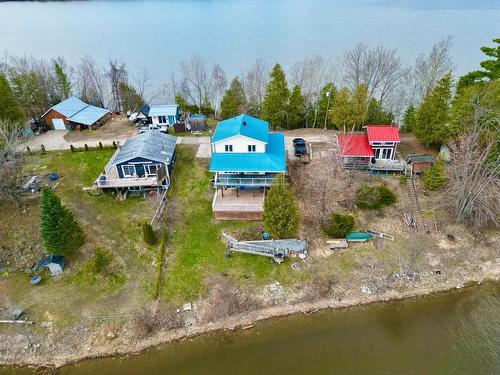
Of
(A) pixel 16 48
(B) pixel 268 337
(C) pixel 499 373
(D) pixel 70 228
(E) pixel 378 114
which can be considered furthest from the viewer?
(A) pixel 16 48

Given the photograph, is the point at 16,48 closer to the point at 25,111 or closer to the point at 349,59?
the point at 25,111

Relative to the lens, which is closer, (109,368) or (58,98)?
(109,368)

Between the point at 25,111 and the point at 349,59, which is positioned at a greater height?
the point at 349,59

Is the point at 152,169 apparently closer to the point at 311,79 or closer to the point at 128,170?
the point at 128,170

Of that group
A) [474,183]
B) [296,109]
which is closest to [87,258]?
A: [296,109]

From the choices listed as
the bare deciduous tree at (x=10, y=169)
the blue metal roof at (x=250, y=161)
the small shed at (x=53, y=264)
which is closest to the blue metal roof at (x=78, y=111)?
the bare deciduous tree at (x=10, y=169)

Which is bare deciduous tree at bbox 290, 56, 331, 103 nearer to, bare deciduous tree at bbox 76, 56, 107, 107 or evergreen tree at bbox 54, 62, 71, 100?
bare deciduous tree at bbox 76, 56, 107, 107

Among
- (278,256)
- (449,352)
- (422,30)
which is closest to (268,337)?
(278,256)
